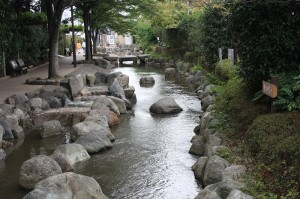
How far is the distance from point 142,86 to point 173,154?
1386 cm

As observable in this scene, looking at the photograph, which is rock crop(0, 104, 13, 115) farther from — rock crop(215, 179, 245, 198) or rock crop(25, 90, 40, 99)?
rock crop(215, 179, 245, 198)

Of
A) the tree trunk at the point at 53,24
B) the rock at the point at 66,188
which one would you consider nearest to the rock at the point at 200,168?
the rock at the point at 66,188

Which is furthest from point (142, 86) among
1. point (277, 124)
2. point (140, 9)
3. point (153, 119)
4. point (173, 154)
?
point (277, 124)

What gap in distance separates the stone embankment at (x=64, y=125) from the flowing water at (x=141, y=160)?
0.37 meters

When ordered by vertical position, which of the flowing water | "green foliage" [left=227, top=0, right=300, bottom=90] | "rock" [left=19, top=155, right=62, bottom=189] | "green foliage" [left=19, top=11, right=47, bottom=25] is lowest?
the flowing water

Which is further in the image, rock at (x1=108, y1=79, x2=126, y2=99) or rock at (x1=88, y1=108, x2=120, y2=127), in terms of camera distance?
rock at (x1=108, y1=79, x2=126, y2=99)

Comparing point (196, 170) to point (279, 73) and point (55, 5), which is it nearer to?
point (279, 73)

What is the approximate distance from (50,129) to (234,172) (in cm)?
744

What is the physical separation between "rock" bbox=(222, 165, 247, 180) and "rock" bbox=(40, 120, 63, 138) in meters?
7.14

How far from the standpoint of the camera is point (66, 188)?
21.7 feet

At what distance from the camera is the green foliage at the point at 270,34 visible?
8211 mm

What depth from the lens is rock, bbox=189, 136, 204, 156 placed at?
32.9ft

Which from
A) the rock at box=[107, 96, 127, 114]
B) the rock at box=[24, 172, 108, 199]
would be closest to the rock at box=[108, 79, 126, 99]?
the rock at box=[107, 96, 127, 114]

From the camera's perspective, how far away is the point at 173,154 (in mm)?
10398
